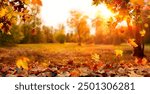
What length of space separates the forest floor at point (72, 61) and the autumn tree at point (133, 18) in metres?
0.08

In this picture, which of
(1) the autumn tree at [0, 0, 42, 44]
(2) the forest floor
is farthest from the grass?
(1) the autumn tree at [0, 0, 42, 44]

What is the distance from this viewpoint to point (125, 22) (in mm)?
4223

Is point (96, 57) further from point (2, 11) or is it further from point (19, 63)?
point (2, 11)

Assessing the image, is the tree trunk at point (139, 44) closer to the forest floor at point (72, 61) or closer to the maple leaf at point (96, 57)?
the forest floor at point (72, 61)

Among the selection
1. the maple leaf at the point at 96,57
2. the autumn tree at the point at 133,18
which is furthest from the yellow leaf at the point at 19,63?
the autumn tree at the point at 133,18

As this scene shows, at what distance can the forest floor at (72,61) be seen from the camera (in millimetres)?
4152

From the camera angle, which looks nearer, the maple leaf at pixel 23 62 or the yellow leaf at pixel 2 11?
the yellow leaf at pixel 2 11

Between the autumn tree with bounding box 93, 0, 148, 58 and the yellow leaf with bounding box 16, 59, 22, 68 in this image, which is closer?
the autumn tree with bounding box 93, 0, 148, 58

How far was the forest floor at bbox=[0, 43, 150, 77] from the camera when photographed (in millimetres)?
4152

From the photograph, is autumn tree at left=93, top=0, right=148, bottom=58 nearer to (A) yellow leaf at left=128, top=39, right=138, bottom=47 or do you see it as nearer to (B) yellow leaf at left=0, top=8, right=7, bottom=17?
(A) yellow leaf at left=128, top=39, right=138, bottom=47

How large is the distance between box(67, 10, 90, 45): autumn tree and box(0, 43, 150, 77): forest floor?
0.35 ft

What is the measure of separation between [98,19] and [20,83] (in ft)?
3.45

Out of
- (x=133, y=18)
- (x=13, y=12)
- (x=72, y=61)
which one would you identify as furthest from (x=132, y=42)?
(x=13, y=12)

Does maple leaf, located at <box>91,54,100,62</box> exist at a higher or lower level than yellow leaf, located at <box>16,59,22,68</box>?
higher
